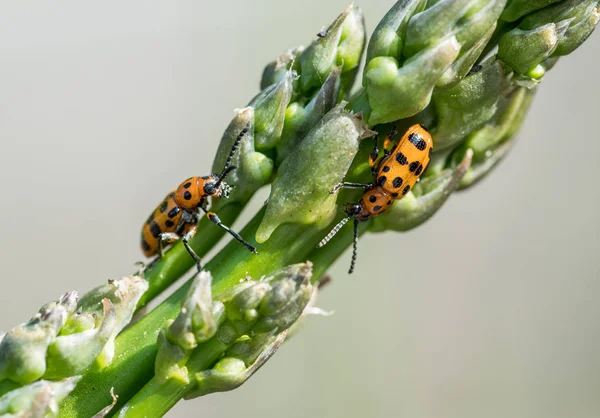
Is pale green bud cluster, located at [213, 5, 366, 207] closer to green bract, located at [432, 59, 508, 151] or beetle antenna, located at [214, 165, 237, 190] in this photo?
beetle antenna, located at [214, 165, 237, 190]

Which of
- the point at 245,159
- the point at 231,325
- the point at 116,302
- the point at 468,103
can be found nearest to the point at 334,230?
the point at 245,159

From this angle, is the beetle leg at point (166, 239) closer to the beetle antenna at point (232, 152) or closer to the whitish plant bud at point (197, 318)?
the beetle antenna at point (232, 152)

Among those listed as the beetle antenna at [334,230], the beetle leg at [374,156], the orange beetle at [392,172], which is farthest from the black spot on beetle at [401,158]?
the beetle antenna at [334,230]

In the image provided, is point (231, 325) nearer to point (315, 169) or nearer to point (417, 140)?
point (315, 169)

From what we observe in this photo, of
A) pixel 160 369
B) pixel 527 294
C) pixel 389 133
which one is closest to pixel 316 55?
pixel 389 133

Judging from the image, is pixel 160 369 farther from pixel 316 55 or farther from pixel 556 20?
pixel 556 20

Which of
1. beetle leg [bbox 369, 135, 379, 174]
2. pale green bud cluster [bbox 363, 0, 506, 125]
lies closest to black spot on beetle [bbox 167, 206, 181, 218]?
beetle leg [bbox 369, 135, 379, 174]
